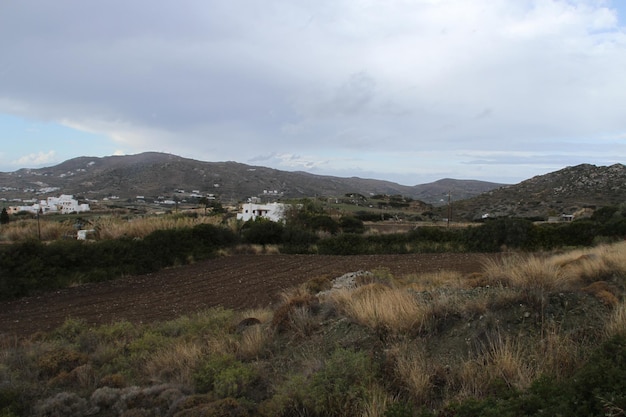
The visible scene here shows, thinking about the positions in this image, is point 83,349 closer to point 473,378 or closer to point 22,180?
point 473,378

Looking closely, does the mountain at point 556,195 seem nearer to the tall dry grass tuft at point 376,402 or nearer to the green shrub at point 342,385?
the green shrub at point 342,385

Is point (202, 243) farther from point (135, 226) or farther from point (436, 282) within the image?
point (436, 282)

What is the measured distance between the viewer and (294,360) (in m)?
5.64

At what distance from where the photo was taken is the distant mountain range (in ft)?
186

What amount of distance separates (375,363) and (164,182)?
349 feet

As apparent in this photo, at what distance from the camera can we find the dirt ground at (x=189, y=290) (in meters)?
11.6

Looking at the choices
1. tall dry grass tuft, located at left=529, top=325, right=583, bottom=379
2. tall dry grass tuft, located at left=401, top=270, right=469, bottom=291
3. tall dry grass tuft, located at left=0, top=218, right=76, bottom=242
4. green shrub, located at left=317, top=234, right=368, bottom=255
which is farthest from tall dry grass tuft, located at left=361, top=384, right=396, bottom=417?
tall dry grass tuft, located at left=0, top=218, right=76, bottom=242

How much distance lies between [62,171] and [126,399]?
14859 cm

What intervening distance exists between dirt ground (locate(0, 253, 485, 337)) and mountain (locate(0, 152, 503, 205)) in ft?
246

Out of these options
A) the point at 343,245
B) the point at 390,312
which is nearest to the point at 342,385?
the point at 390,312

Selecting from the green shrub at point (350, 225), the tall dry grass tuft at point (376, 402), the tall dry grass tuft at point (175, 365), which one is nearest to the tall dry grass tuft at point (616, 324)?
the tall dry grass tuft at point (376, 402)

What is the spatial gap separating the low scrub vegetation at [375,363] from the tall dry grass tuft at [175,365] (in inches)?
0.8

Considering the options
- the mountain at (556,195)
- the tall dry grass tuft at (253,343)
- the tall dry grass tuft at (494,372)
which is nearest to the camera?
the tall dry grass tuft at (494,372)

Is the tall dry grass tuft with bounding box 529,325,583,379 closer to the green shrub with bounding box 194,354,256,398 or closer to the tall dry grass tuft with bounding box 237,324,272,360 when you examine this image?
the green shrub with bounding box 194,354,256,398
